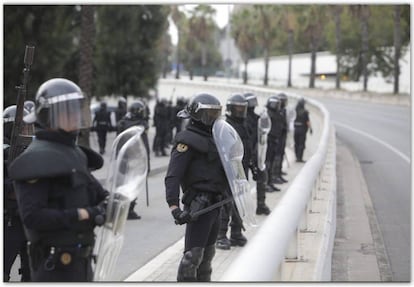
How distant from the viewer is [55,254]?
4.45 metres

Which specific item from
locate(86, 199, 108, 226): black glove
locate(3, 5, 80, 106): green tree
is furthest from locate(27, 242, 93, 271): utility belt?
locate(3, 5, 80, 106): green tree

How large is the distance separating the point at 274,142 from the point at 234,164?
8.35 m

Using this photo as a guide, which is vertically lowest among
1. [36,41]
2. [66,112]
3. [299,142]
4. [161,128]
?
[161,128]

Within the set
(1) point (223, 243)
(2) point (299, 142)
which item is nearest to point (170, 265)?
(1) point (223, 243)

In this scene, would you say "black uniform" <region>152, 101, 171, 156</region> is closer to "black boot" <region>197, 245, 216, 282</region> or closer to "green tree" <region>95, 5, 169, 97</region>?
"green tree" <region>95, 5, 169, 97</region>

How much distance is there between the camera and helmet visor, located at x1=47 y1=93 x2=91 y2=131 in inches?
176

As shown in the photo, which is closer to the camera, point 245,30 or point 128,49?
point 128,49

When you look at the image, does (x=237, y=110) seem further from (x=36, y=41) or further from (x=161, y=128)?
(x=161, y=128)

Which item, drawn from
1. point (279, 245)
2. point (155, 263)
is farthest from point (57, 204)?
point (155, 263)

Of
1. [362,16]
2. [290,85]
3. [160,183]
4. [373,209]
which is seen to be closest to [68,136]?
[373,209]

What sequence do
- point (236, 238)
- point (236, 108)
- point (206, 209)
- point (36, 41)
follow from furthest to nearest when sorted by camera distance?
point (36, 41), point (236, 238), point (236, 108), point (206, 209)

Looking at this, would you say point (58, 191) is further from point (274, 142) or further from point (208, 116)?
point (274, 142)

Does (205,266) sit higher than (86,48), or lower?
lower

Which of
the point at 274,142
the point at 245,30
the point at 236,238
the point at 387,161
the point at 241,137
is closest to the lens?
the point at 241,137
